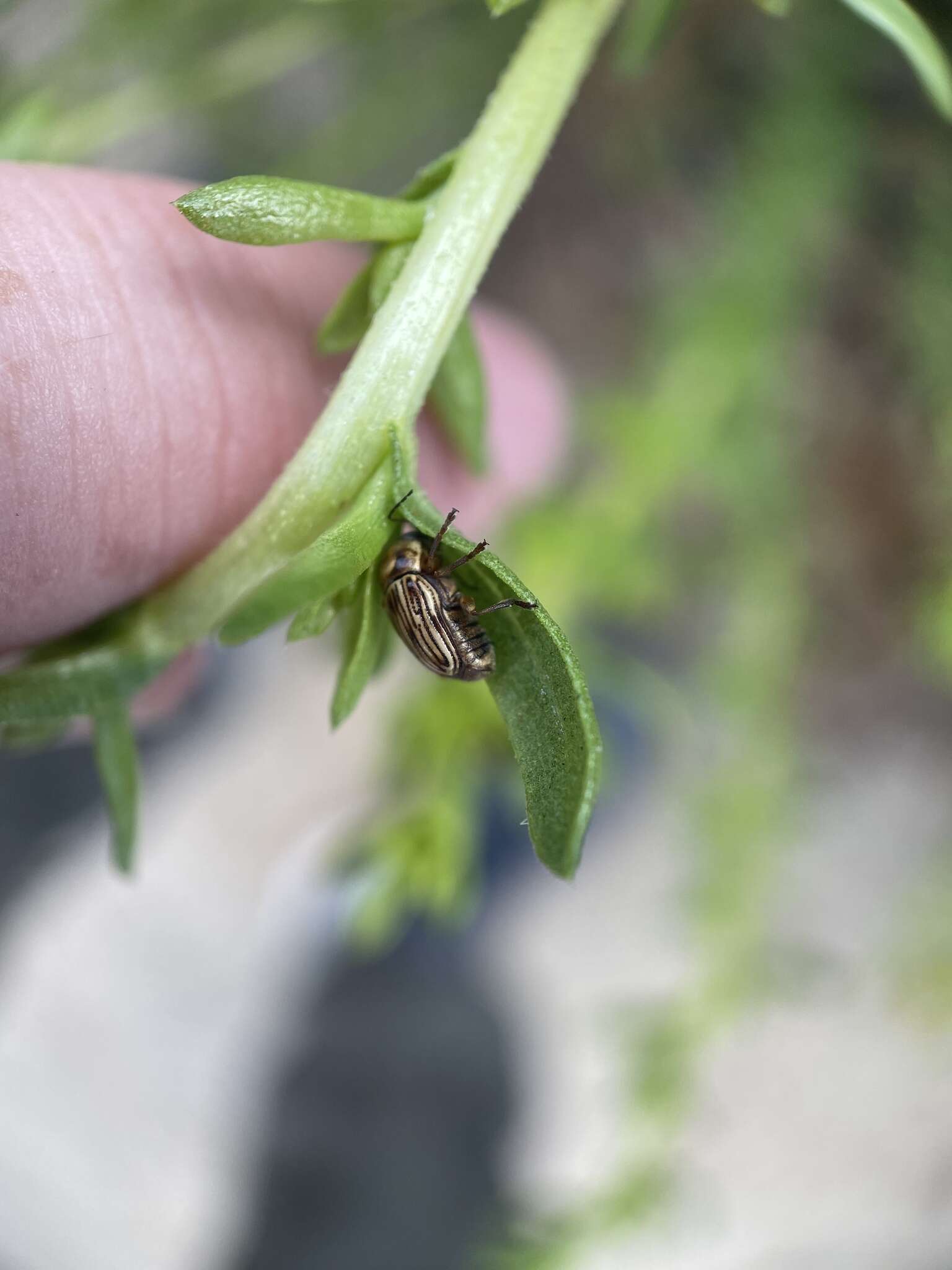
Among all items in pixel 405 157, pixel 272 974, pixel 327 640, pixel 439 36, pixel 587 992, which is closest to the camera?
pixel 439 36

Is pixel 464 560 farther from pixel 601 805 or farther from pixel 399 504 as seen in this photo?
pixel 601 805

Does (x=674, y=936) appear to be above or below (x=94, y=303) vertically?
below

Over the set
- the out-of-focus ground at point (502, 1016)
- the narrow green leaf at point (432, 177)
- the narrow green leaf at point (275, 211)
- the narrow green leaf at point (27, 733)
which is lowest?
the out-of-focus ground at point (502, 1016)

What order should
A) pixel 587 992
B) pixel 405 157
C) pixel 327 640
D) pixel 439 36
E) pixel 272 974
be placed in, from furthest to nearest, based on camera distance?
pixel 272 974 → pixel 587 992 → pixel 405 157 → pixel 327 640 → pixel 439 36

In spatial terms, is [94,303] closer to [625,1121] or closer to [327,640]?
[327,640]

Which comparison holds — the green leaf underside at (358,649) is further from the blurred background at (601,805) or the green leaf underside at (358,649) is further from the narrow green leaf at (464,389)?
the blurred background at (601,805)

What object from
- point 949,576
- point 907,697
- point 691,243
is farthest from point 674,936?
point 691,243

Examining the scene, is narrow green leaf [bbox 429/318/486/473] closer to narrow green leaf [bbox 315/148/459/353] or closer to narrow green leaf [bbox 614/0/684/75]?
narrow green leaf [bbox 315/148/459/353]

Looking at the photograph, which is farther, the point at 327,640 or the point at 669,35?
the point at 327,640

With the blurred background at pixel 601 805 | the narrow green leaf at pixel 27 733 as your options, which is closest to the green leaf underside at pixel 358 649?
the narrow green leaf at pixel 27 733
